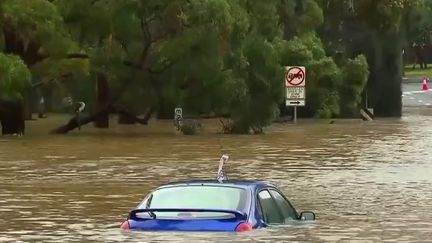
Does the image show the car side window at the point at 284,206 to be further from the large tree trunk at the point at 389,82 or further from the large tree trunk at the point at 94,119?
the large tree trunk at the point at 389,82

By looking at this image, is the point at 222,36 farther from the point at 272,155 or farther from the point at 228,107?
the point at 272,155

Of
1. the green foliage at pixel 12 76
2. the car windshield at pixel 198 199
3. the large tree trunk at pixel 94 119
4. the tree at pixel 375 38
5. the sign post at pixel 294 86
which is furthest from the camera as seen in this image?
the tree at pixel 375 38

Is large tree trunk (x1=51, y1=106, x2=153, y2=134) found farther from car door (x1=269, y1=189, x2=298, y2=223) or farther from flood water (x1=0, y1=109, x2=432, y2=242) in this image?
car door (x1=269, y1=189, x2=298, y2=223)

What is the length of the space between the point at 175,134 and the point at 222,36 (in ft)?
16.7

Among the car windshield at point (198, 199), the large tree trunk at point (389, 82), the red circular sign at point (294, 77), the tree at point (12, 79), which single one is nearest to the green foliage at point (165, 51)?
the red circular sign at point (294, 77)

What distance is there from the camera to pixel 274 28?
155ft

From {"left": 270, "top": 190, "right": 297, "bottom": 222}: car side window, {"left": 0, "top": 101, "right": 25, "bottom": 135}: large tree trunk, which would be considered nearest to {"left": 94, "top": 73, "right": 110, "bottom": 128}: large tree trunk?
{"left": 0, "top": 101, "right": 25, "bottom": 135}: large tree trunk

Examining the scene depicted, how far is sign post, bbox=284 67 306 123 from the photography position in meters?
45.6

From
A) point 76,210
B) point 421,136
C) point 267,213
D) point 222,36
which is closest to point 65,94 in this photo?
point 222,36

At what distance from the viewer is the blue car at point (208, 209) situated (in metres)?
12.8

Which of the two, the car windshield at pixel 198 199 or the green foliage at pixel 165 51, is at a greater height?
the green foliage at pixel 165 51

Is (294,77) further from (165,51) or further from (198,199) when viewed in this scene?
(198,199)

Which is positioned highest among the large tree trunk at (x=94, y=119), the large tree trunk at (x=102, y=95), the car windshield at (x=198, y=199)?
the large tree trunk at (x=102, y=95)

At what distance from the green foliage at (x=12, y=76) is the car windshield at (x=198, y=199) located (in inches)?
989
